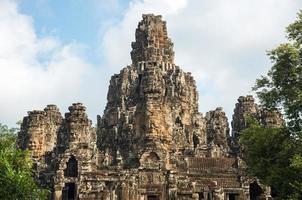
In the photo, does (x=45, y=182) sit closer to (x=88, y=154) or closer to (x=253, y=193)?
(x=88, y=154)

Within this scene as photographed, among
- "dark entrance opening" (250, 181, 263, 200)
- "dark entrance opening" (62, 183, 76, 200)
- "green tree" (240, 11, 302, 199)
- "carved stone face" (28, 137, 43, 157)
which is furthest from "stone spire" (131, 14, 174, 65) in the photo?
"green tree" (240, 11, 302, 199)

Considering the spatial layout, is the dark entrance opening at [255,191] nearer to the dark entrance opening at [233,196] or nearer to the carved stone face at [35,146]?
the dark entrance opening at [233,196]

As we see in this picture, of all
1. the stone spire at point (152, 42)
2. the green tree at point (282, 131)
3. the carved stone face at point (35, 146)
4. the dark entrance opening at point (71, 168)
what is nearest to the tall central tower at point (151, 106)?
the stone spire at point (152, 42)

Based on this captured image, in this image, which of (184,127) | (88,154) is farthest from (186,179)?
(184,127)

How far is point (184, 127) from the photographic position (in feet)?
197

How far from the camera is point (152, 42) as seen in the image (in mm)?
68562

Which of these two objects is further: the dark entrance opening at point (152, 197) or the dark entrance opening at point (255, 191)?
the dark entrance opening at point (255, 191)

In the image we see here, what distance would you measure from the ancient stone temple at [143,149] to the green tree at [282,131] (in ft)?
32.7

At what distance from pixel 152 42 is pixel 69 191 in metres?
32.6

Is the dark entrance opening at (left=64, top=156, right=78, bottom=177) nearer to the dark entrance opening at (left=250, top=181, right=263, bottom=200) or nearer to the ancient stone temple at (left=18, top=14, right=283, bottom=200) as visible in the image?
the ancient stone temple at (left=18, top=14, right=283, bottom=200)

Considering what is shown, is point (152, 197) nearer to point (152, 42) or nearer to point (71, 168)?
point (71, 168)

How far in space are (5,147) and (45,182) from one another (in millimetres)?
17035

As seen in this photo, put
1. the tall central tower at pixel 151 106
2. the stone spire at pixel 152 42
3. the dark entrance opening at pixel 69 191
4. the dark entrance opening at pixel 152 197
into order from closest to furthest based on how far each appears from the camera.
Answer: the dark entrance opening at pixel 152 197
the dark entrance opening at pixel 69 191
the tall central tower at pixel 151 106
the stone spire at pixel 152 42

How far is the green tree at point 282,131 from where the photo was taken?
2383 centimetres
